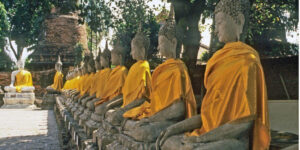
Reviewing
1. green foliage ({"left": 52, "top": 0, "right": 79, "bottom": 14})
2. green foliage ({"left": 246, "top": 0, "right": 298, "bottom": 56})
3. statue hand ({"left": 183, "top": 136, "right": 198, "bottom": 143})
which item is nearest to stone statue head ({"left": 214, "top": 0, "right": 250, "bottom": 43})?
statue hand ({"left": 183, "top": 136, "right": 198, "bottom": 143})

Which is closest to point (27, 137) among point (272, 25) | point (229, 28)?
point (229, 28)

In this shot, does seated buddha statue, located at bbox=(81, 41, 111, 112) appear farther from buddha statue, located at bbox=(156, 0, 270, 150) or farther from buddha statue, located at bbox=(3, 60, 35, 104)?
buddha statue, located at bbox=(3, 60, 35, 104)

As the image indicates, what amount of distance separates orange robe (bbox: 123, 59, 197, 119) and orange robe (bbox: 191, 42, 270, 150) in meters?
0.64

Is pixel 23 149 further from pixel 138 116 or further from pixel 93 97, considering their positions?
pixel 138 116

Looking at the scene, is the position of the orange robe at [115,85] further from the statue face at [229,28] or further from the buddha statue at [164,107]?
the statue face at [229,28]

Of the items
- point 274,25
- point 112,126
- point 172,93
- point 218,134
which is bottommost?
point 112,126

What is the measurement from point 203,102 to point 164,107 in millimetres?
680

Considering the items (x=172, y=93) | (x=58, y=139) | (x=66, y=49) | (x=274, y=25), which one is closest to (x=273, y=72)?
(x=172, y=93)

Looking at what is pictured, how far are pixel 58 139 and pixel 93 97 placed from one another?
2068 mm

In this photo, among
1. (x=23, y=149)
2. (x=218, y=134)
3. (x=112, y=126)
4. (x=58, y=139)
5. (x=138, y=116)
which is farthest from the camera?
(x=58, y=139)

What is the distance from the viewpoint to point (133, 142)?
309 cm

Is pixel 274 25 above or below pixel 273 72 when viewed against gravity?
above

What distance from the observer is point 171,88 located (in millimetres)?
3193

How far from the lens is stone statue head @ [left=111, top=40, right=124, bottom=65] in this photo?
545 cm
